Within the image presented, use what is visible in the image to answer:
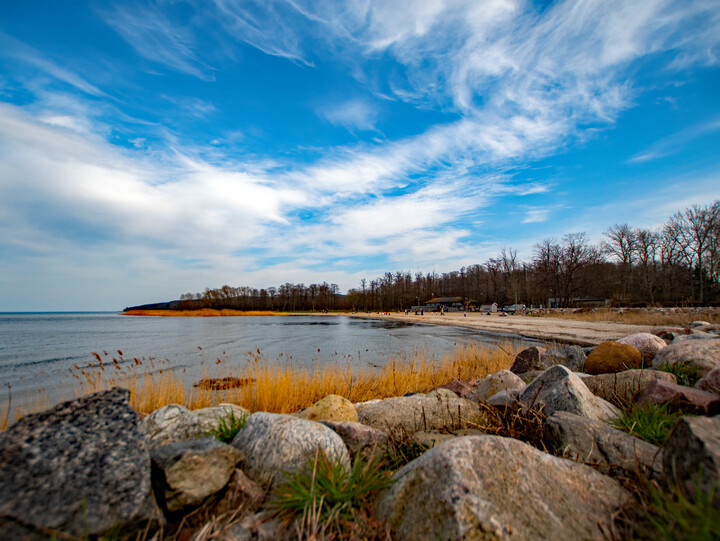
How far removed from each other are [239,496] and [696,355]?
20.8 feet

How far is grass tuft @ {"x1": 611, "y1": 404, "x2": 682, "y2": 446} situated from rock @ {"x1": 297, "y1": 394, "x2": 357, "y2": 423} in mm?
2605

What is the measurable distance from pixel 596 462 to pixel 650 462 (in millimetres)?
311

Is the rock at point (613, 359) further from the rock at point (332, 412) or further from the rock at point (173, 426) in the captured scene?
the rock at point (173, 426)

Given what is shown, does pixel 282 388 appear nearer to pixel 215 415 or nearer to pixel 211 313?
pixel 215 415

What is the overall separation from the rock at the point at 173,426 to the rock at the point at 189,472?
0.88m

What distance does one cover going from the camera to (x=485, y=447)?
209 cm

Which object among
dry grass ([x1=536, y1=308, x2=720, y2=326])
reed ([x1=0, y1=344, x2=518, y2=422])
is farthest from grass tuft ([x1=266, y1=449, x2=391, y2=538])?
dry grass ([x1=536, y1=308, x2=720, y2=326])

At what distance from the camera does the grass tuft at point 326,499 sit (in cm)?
184

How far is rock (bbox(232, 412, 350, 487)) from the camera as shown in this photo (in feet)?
8.00

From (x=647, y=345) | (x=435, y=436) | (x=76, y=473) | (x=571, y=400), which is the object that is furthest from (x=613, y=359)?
(x=76, y=473)

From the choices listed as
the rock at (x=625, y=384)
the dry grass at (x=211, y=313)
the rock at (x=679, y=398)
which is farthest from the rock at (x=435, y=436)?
the dry grass at (x=211, y=313)

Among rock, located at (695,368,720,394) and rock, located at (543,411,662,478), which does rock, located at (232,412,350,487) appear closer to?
rock, located at (543,411,662,478)

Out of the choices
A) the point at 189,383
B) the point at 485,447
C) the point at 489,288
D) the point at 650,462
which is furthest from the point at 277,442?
the point at 489,288

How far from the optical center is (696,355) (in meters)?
4.92
